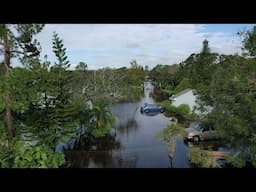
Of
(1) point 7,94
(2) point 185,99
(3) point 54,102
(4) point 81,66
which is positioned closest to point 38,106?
(3) point 54,102

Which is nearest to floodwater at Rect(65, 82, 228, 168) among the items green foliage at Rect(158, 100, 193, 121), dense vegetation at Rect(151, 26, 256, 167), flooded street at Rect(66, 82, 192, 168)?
flooded street at Rect(66, 82, 192, 168)

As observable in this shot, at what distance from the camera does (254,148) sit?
462 cm

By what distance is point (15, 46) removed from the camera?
4711mm

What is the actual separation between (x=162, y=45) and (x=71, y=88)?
243cm

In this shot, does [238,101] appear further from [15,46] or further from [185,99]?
[185,99]

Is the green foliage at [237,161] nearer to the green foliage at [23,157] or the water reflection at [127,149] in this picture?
the water reflection at [127,149]

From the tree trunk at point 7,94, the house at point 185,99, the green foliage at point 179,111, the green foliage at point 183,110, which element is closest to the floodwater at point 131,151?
the green foliage at point 179,111

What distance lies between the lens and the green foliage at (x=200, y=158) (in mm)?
5598

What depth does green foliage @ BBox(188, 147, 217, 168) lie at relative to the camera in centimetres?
560

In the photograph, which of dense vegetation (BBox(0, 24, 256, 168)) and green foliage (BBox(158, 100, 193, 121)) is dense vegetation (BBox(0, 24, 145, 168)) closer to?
dense vegetation (BBox(0, 24, 256, 168))

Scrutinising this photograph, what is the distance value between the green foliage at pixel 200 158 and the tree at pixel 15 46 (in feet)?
11.5

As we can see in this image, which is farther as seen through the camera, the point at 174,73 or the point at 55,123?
the point at 174,73

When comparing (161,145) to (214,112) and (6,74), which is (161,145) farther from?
(6,74)
